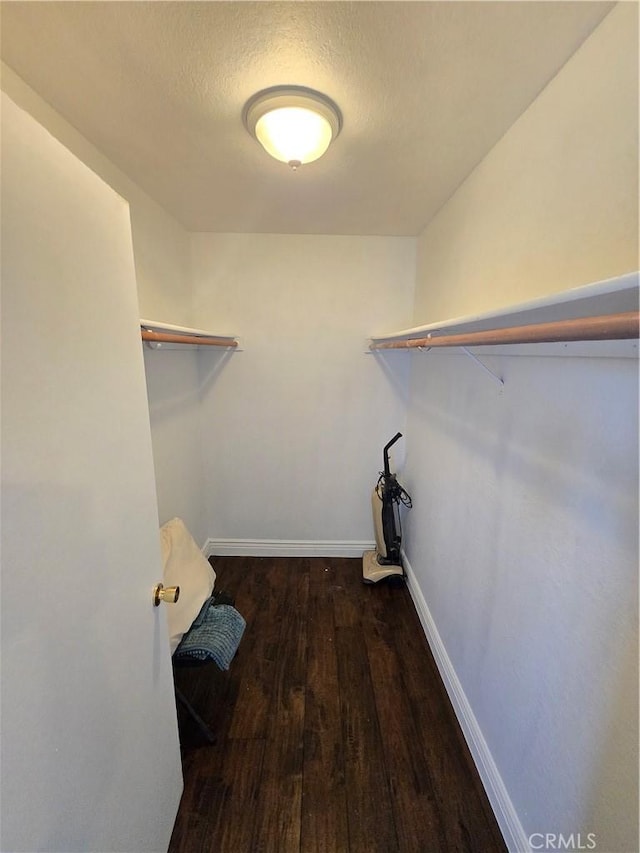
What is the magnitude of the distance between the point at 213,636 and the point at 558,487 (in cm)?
148

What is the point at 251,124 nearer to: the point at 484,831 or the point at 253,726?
the point at 253,726

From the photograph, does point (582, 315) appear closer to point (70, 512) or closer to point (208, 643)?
point (70, 512)

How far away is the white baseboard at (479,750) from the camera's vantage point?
1.13 meters

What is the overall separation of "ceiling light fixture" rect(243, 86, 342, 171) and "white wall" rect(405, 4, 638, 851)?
655 millimetres

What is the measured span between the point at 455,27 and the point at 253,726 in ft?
8.22

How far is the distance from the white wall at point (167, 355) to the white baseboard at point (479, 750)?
167 cm

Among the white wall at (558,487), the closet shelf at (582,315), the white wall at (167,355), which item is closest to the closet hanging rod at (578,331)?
the closet shelf at (582,315)

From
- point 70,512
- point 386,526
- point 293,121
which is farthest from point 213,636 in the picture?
point 293,121

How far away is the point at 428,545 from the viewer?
6.78 ft

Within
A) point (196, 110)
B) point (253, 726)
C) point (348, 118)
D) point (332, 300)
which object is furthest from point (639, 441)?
point (332, 300)

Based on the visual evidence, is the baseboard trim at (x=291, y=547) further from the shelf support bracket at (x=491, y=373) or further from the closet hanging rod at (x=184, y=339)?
the shelf support bracket at (x=491, y=373)

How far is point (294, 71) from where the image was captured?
3.23ft

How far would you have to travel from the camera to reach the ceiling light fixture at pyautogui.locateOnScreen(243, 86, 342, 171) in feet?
3.50

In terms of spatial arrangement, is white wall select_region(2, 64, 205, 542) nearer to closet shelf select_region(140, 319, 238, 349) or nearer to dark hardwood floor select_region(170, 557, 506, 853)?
closet shelf select_region(140, 319, 238, 349)
